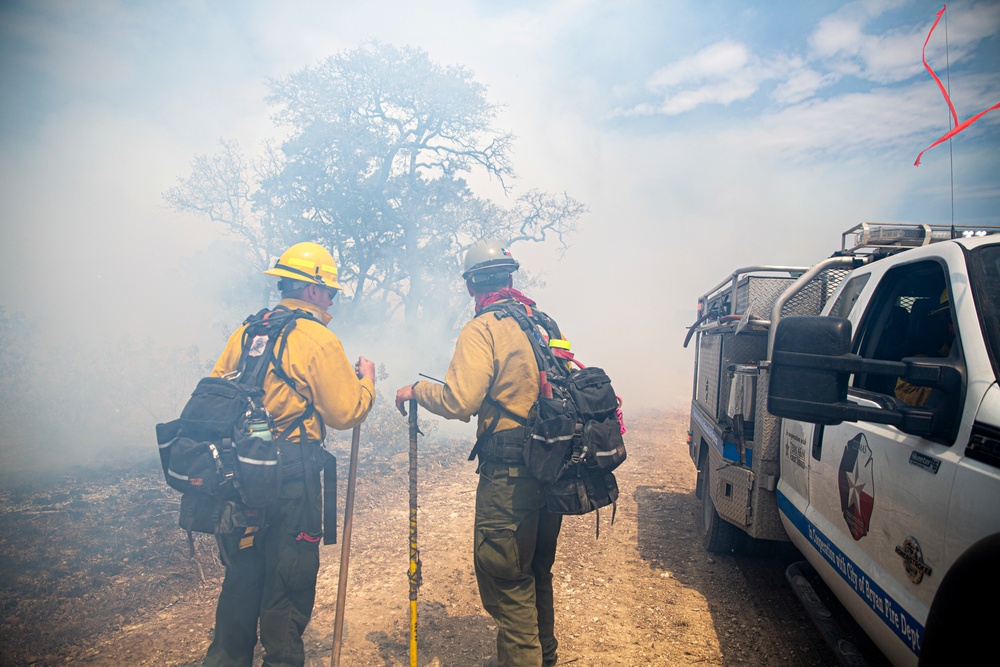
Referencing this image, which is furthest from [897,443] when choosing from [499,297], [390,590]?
[390,590]

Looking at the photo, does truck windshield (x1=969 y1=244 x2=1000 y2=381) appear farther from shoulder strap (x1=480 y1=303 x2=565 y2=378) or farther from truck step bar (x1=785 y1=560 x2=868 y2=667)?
shoulder strap (x1=480 y1=303 x2=565 y2=378)

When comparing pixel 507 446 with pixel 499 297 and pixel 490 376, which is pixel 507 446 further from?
pixel 499 297

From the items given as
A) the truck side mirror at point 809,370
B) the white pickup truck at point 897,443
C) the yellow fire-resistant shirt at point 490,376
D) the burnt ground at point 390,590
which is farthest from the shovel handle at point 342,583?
the white pickup truck at point 897,443

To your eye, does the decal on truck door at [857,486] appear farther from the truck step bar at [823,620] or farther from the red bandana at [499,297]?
the red bandana at [499,297]

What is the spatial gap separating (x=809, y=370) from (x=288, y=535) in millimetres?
2800

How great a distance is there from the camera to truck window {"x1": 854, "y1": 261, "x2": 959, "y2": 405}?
2590 millimetres

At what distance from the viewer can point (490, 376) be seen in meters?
3.02

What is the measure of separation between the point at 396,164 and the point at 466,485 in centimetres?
803

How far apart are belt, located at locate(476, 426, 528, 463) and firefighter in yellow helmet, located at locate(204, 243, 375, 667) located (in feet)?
2.95

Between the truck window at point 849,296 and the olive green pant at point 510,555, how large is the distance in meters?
2.05

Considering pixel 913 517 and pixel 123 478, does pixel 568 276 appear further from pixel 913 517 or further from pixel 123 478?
pixel 913 517

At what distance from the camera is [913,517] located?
186 cm

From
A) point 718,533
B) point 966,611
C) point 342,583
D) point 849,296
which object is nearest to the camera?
point 966,611

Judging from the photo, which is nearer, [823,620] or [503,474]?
[823,620]
